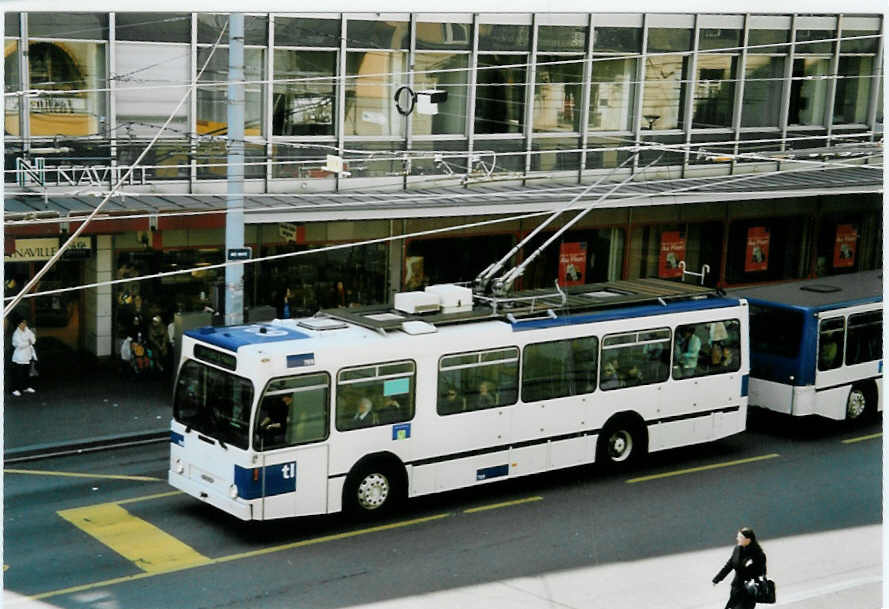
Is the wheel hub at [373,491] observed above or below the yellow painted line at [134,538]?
above

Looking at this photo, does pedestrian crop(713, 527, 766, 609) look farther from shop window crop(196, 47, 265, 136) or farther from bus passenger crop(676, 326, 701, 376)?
shop window crop(196, 47, 265, 136)

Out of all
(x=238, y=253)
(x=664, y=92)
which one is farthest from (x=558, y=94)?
(x=238, y=253)

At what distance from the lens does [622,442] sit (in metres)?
17.8

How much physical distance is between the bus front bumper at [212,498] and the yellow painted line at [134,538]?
573mm

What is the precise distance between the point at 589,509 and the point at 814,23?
16352 millimetres

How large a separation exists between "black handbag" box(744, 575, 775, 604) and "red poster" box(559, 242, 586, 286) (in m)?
16.2

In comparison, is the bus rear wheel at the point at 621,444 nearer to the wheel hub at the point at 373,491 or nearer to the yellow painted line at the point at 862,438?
the wheel hub at the point at 373,491

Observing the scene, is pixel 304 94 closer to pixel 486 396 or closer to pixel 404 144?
pixel 404 144

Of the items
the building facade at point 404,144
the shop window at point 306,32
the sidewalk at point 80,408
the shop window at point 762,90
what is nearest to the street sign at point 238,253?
the building facade at point 404,144

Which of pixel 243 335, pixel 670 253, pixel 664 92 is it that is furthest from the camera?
pixel 670 253

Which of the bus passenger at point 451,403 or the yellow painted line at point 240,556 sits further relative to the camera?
the bus passenger at point 451,403

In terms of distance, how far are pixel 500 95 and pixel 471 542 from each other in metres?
12.4

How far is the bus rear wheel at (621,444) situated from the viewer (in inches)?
688

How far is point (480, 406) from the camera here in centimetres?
1608
